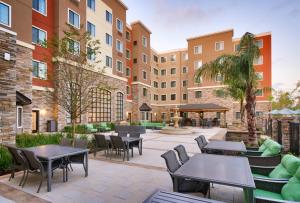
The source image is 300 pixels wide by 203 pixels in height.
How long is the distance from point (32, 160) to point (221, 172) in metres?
4.36

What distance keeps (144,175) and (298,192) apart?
3974mm

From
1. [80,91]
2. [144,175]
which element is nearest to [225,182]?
[144,175]

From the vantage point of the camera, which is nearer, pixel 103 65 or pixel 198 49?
pixel 103 65

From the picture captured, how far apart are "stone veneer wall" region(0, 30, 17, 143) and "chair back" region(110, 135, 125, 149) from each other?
4050 millimetres

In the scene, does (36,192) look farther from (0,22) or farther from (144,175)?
(0,22)

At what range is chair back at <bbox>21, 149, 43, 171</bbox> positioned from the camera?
4.39m

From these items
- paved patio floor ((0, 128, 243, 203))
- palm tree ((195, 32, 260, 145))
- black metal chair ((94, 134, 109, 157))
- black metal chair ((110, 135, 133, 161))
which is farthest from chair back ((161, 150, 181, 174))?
palm tree ((195, 32, 260, 145))

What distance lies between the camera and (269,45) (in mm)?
30453

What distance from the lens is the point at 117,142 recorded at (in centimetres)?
767

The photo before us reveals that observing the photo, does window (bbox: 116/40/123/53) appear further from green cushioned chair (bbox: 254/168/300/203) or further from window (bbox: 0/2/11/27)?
green cushioned chair (bbox: 254/168/300/203)

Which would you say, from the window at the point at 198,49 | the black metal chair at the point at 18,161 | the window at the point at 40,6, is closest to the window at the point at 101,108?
the window at the point at 40,6

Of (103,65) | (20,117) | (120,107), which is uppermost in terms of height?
(103,65)

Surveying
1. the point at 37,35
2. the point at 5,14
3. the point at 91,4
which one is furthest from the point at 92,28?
the point at 5,14

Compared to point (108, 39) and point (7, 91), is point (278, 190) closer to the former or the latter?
point (7, 91)
